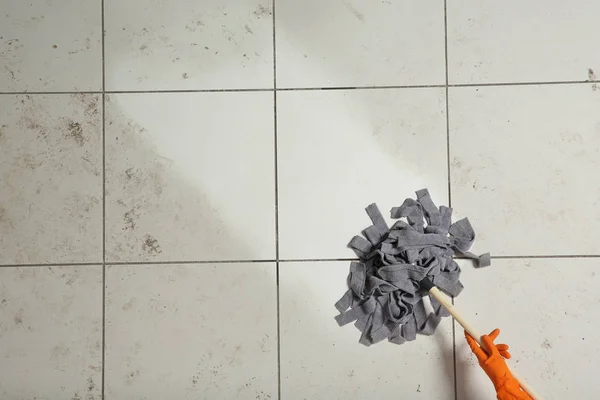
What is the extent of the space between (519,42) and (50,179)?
1.21 meters

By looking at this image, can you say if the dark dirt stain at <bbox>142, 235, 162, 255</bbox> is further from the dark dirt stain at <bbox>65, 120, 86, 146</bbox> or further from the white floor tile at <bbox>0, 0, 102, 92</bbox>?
the white floor tile at <bbox>0, 0, 102, 92</bbox>

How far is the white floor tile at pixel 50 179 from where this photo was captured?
1220 mm

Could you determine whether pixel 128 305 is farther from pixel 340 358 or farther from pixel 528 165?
pixel 528 165

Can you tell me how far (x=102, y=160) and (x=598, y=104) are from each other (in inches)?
48.6

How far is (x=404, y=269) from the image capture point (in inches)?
46.0

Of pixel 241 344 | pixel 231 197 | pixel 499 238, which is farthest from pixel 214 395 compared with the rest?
pixel 499 238

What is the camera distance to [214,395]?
3.96 ft

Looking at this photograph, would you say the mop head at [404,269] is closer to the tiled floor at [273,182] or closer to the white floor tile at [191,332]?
the tiled floor at [273,182]

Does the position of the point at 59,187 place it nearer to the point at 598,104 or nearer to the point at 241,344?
the point at 241,344

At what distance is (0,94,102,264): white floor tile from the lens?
4.00 ft

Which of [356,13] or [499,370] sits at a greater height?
A: [356,13]

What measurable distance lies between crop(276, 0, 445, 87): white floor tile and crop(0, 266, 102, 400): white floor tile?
77 cm

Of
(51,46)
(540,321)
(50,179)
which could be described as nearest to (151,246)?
(50,179)

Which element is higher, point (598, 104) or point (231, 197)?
point (598, 104)
